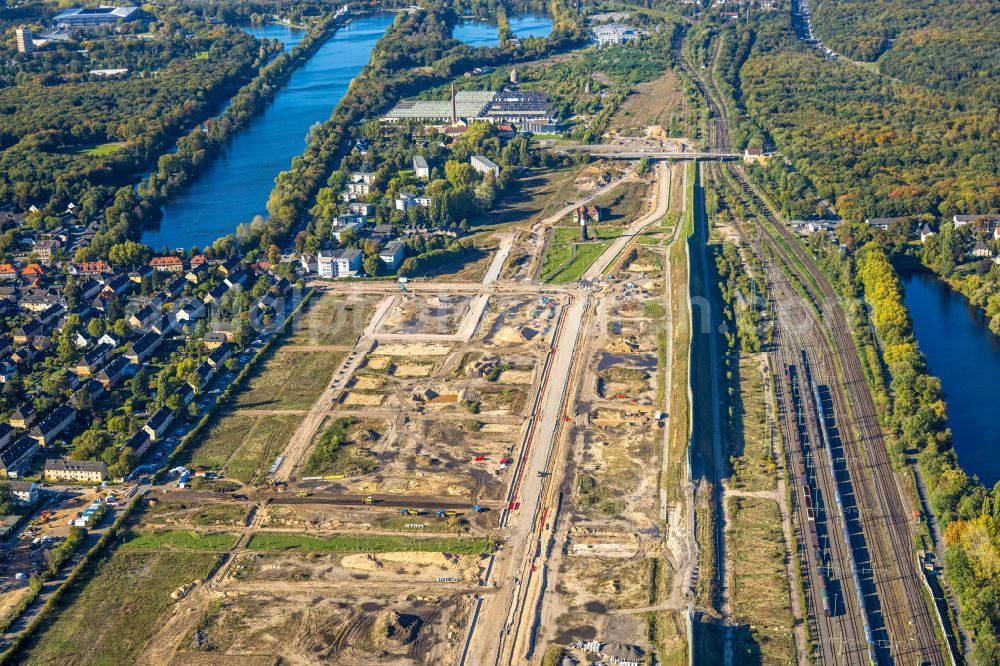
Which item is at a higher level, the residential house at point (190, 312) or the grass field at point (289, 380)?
the residential house at point (190, 312)

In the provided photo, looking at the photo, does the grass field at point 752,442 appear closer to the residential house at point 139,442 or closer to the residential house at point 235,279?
the residential house at point 139,442

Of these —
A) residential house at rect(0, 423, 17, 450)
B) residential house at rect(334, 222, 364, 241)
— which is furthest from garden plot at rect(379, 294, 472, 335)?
residential house at rect(0, 423, 17, 450)

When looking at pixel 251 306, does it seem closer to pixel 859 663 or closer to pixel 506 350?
pixel 506 350

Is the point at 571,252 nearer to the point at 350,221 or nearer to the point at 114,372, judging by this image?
the point at 350,221

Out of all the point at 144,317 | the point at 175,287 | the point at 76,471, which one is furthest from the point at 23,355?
the point at 76,471

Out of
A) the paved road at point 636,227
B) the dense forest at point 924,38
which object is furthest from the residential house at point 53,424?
the dense forest at point 924,38
